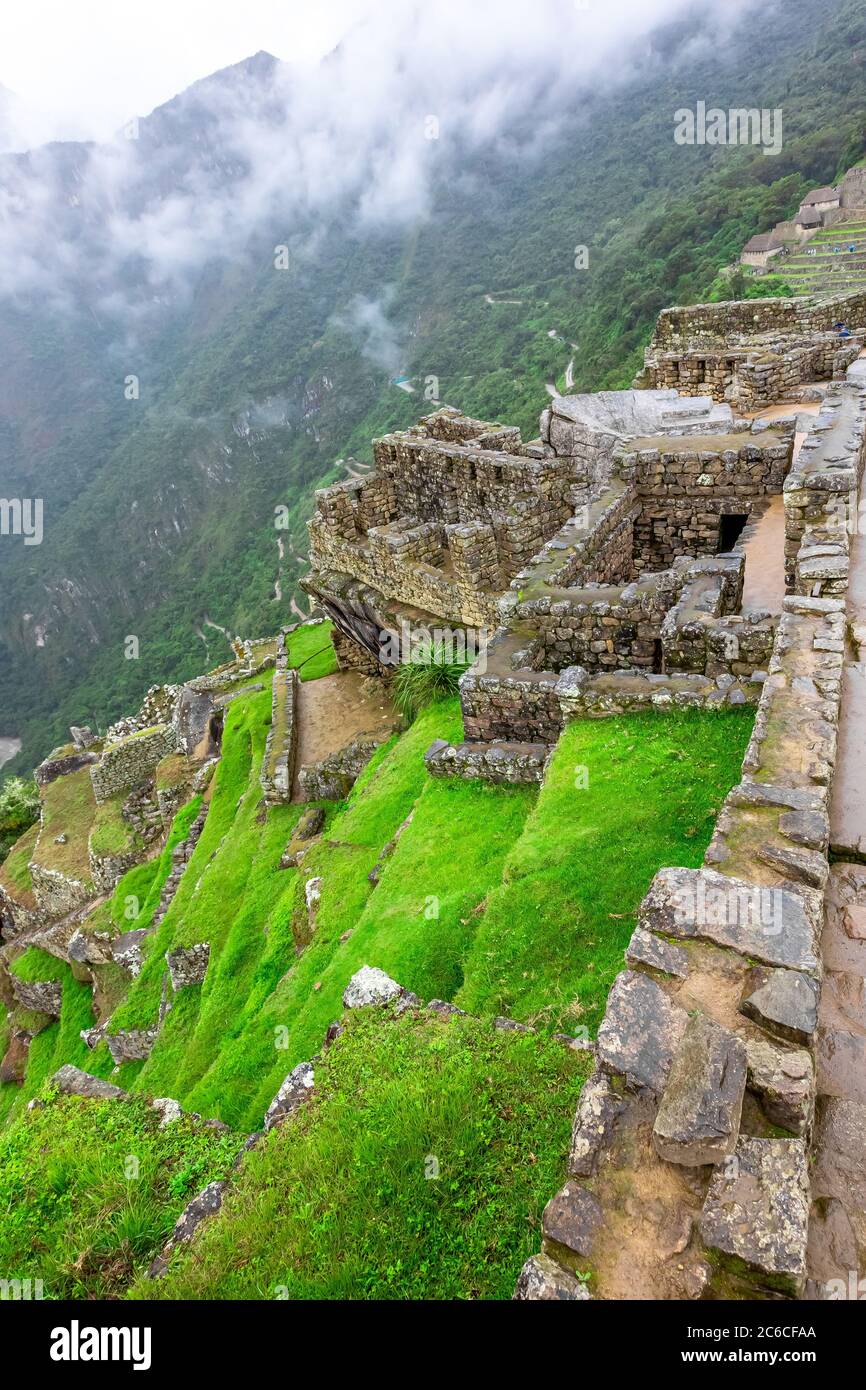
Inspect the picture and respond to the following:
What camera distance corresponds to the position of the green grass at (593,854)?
20.1 ft

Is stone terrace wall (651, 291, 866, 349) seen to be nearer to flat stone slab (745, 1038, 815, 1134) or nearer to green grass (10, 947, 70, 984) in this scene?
flat stone slab (745, 1038, 815, 1134)

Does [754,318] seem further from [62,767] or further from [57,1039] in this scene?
[62,767]

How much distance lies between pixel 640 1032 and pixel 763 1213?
0.85m

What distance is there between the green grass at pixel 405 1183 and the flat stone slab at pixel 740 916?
1465mm

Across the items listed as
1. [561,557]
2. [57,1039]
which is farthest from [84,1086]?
[57,1039]

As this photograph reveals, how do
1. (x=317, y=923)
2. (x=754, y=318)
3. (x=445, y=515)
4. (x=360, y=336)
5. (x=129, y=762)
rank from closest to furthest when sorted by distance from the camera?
(x=317, y=923) < (x=445, y=515) < (x=754, y=318) < (x=129, y=762) < (x=360, y=336)

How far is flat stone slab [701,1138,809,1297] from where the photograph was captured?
2.67m

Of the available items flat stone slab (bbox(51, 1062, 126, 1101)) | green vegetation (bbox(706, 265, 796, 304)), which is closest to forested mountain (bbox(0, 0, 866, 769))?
green vegetation (bbox(706, 265, 796, 304))

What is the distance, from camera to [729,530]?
1389 centimetres

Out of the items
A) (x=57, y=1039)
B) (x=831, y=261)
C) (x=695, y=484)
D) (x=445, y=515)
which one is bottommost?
(x=57, y=1039)

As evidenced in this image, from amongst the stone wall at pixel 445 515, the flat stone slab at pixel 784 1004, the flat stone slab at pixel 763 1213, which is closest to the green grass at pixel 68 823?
the stone wall at pixel 445 515
